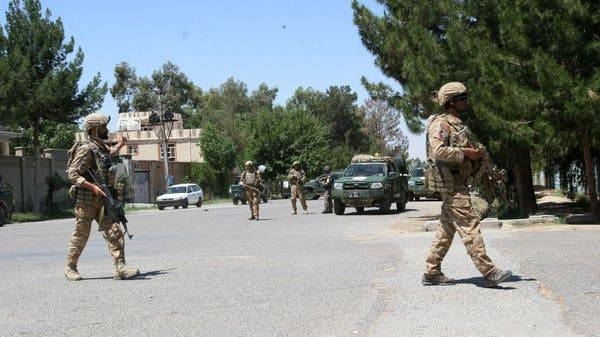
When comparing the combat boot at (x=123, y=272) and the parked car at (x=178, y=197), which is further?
the parked car at (x=178, y=197)

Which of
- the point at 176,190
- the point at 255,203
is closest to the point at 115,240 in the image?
the point at 255,203

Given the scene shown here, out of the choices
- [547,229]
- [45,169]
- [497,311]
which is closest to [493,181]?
[497,311]

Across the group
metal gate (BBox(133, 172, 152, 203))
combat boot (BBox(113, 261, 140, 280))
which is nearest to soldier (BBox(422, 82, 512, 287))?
combat boot (BBox(113, 261, 140, 280))

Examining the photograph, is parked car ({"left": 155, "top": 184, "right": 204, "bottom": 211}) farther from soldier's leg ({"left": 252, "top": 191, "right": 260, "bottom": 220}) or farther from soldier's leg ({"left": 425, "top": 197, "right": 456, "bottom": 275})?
soldier's leg ({"left": 425, "top": 197, "right": 456, "bottom": 275})

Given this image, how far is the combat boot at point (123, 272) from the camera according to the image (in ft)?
28.8

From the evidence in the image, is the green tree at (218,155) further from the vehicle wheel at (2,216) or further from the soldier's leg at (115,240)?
the soldier's leg at (115,240)

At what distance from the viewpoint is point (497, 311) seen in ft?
20.8

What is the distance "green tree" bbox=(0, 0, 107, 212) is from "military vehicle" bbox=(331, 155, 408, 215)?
14.5 m

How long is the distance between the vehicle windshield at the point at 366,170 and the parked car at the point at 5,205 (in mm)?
11758

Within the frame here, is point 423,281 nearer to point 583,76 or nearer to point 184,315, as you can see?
point 184,315

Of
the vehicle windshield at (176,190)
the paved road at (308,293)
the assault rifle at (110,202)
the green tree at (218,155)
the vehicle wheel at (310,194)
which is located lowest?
the paved road at (308,293)

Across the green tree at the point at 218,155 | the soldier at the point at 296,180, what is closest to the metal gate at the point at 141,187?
the green tree at the point at 218,155

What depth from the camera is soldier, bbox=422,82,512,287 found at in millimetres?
7195

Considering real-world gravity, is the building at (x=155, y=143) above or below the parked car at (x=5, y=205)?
above
